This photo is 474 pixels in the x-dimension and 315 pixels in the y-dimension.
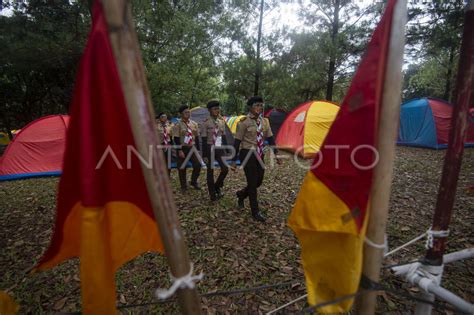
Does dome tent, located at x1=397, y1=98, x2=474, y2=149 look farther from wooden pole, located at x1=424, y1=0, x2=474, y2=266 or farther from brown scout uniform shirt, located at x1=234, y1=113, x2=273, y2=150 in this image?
wooden pole, located at x1=424, y1=0, x2=474, y2=266

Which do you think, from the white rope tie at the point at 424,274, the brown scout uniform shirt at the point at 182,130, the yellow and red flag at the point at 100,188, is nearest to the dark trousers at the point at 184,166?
the brown scout uniform shirt at the point at 182,130

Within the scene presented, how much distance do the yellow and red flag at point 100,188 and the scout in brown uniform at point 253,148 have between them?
344cm

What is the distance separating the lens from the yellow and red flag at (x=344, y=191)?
1.24 metres

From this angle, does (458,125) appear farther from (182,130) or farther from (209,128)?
(182,130)

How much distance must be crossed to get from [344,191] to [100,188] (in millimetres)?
1277

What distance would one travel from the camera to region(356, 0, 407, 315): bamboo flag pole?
1195 millimetres

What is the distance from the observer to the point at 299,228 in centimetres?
148

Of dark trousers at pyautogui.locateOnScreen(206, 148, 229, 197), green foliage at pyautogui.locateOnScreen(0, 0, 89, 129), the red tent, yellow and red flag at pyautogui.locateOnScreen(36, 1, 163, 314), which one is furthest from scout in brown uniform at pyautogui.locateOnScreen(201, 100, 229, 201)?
green foliage at pyautogui.locateOnScreen(0, 0, 89, 129)

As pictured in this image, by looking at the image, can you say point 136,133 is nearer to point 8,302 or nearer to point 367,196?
point 367,196

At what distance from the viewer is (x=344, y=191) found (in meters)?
1.34

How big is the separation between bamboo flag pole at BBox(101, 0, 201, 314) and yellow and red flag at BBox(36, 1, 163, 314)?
0.71ft

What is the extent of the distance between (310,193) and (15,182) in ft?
33.0

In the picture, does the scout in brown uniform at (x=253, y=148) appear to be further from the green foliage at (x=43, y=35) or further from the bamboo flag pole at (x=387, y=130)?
the green foliage at (x=43, y=35)

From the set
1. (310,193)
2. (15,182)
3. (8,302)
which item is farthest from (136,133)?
(15,182)
